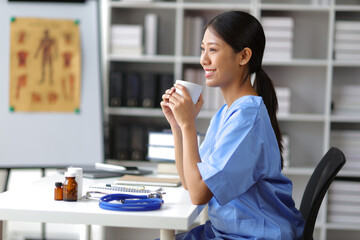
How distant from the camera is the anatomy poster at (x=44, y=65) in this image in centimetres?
296

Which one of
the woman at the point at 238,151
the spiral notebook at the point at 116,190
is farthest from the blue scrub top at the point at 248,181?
the spiral notebook at the point at 116,190

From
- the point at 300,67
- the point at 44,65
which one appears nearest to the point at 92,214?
the point at 44,65

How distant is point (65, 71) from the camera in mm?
3037

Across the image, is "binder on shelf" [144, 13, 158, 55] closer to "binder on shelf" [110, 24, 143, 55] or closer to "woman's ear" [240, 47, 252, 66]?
"binder on shelf" [110, 24, 143, 55]

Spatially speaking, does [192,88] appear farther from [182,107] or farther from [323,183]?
[323,183]

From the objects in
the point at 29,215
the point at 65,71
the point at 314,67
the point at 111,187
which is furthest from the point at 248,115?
the point at 314,67

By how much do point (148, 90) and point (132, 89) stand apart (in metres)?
0.11

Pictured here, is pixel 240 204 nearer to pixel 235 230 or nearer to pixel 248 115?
pixel 235 230

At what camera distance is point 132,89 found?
135 inches

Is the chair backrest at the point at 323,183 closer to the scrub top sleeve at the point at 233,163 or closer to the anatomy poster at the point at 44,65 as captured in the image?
the scrub top sleeve at the point at 233,163

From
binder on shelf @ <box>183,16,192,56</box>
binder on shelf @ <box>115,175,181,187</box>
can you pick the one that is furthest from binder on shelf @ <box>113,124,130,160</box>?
binder on shelf @ <box>115,175,181,187</box>

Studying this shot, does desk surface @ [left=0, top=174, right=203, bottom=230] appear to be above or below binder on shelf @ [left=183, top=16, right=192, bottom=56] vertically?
below

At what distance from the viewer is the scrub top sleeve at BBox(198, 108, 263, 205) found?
1382 mm

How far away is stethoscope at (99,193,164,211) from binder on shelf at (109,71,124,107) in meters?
1.98
